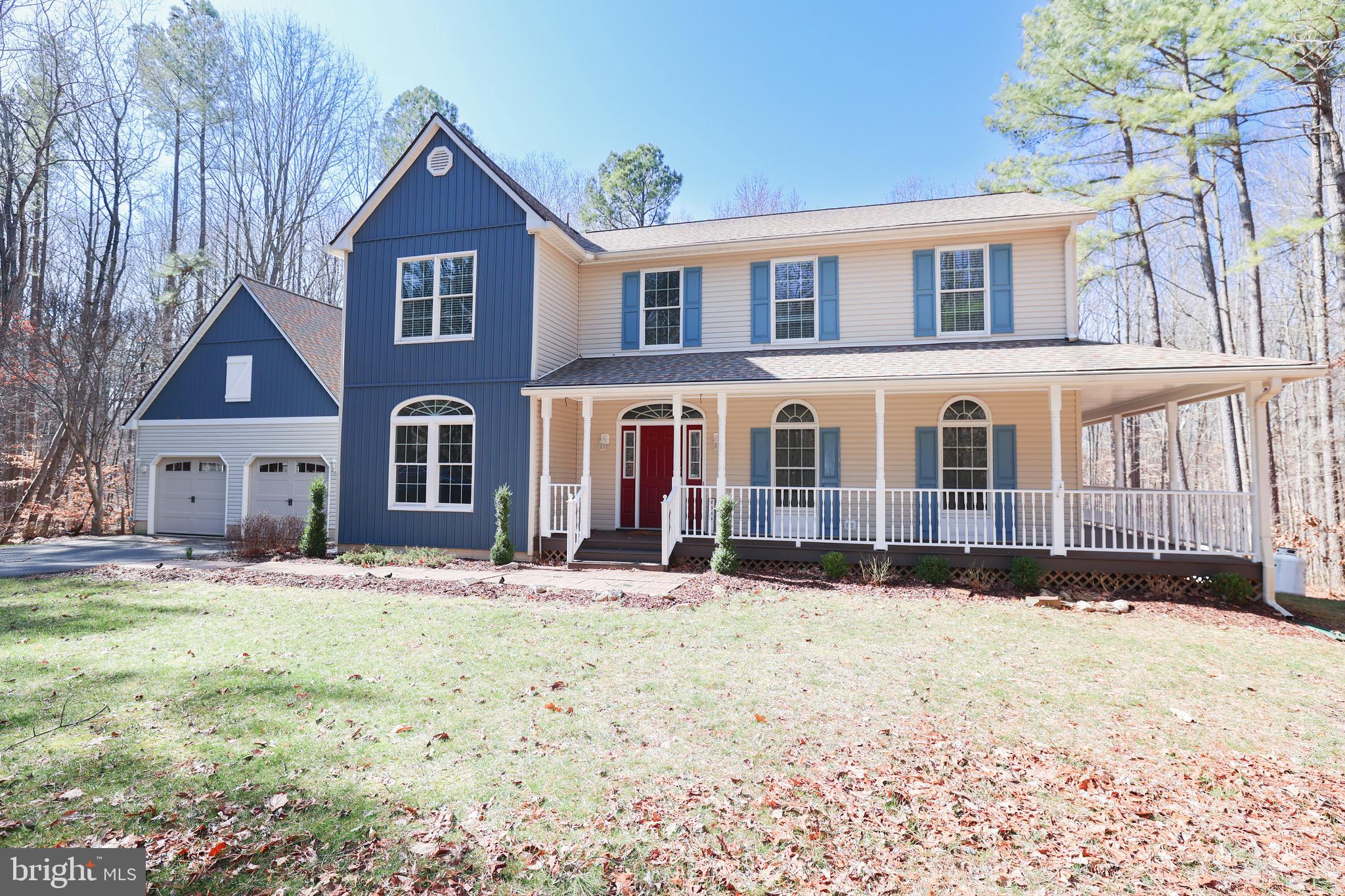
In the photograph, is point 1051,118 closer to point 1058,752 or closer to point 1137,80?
point 1137,80

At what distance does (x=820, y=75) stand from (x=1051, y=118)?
24.9 ft

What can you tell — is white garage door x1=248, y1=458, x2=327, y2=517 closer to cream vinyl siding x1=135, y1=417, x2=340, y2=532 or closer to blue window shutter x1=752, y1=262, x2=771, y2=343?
cream vinyl siding x1=135, y1=417, x2=340, y2=532

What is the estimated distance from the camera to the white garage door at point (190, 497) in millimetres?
16219

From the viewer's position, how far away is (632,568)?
1089cm

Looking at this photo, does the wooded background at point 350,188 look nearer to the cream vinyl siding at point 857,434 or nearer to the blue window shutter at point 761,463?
the cream vinyl siding at point 857,434

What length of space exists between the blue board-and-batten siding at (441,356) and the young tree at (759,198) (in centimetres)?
1697

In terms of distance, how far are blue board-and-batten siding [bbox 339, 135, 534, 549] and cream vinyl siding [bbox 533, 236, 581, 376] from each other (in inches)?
9.2

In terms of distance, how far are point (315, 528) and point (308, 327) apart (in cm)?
716

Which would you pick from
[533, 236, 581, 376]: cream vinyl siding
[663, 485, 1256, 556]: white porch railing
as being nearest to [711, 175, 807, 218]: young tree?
[533, 236, 581, 376]: cream vinyl siding

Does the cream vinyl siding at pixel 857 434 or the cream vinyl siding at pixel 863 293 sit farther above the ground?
the cream vinyl siding at pixel 863 293

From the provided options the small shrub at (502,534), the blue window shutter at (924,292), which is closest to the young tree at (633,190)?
the blue window shutter at (924,292)

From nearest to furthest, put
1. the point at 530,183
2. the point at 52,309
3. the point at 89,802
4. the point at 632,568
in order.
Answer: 1. the point at 89,802
2. the point at 632,568
3. the point at 52,309
4. the point at 530,183

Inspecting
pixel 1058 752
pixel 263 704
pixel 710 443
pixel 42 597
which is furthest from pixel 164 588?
pixel 1058 752

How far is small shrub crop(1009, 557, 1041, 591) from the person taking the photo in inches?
365
